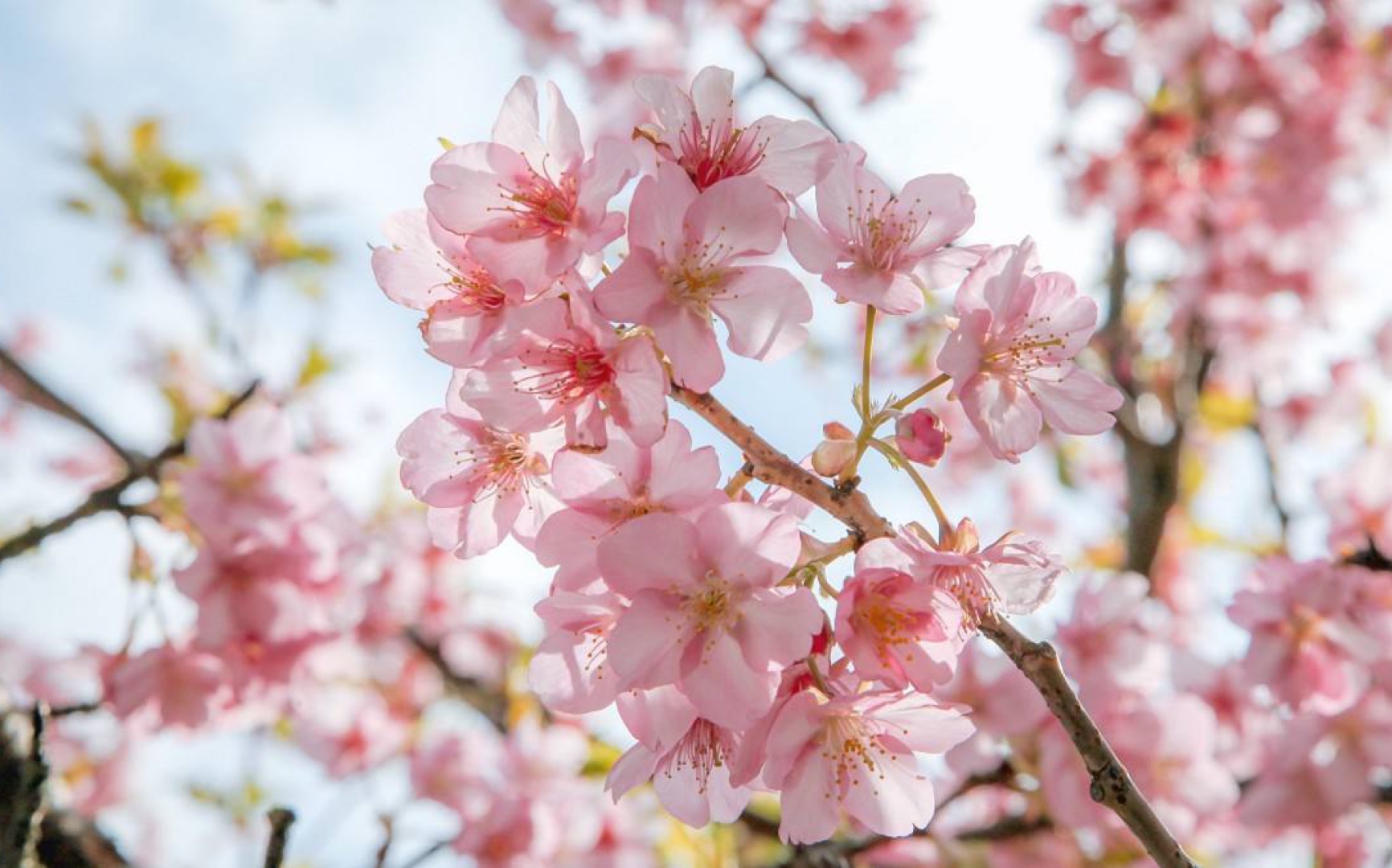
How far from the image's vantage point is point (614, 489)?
1151 millimetres

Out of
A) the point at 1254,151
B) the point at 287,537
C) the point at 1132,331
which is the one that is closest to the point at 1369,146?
the point at 1254,151

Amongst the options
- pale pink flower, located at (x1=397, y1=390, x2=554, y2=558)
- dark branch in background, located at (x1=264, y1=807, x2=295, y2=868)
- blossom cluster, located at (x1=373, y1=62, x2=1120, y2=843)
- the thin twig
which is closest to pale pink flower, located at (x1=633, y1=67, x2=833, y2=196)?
blossom cluster, located at (x1=373, y1=62, x2=1120, y2=843)

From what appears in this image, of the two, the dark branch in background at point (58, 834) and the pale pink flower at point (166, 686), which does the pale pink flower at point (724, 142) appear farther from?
the pale pink flower at point (166, 686)

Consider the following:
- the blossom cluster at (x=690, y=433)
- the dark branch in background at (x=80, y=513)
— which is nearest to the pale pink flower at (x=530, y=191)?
the blossom cluster at (x=690, y=433)

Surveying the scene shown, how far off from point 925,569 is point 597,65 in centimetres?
557

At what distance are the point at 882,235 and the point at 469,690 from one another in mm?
3293

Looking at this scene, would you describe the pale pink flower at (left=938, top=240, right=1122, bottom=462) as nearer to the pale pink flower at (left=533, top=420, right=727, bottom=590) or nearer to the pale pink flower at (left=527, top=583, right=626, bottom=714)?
the pale pink flower at (left=533, top=420, right=727, bottom=590)

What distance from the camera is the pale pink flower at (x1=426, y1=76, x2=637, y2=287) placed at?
1141 millimetres

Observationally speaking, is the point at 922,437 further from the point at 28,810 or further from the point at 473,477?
the point at 28,810

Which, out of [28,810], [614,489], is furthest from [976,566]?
[28,810]

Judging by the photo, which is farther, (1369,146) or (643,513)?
(1369,146)

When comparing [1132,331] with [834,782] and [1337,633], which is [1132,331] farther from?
[834,782]

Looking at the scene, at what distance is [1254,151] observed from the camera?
644cm

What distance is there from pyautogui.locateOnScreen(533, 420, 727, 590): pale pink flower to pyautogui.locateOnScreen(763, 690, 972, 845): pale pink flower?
0.25 m
